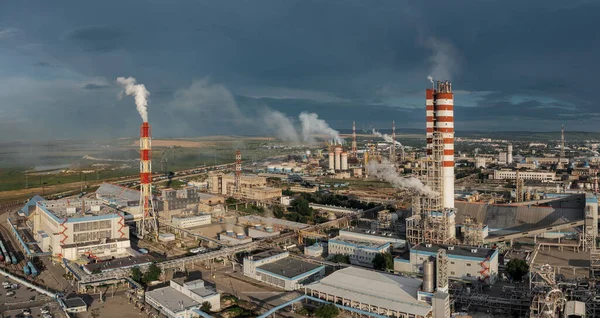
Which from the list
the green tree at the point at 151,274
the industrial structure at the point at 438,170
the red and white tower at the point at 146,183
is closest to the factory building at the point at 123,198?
the red and white tower at the point at 146,183

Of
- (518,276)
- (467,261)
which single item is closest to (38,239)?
(467,261)

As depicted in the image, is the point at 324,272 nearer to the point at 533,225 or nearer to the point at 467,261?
the point at 467,261

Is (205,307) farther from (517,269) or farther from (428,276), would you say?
(517,269)

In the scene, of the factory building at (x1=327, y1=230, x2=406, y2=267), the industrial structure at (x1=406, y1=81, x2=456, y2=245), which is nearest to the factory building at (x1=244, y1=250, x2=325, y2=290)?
the factory building at (x1=327, y1=230, x2=406, y2=267)

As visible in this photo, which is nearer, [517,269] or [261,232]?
[517,269]

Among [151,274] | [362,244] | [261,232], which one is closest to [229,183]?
[261,232]

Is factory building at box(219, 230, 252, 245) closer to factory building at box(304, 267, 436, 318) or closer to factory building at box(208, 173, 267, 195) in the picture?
factory building at box(304, 267, 436, 318)

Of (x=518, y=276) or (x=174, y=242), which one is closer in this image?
(x=518, y=276)
